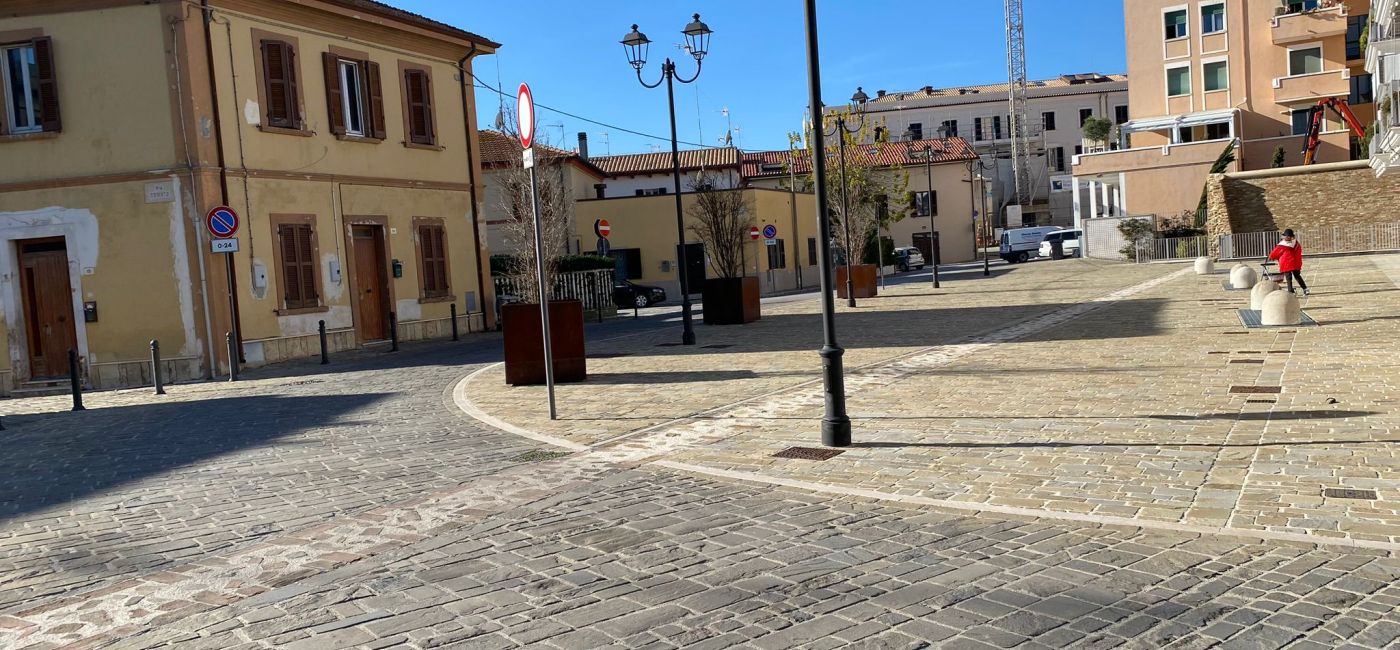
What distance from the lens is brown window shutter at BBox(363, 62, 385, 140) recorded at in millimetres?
22812

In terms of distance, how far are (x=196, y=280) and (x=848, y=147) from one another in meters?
29.9

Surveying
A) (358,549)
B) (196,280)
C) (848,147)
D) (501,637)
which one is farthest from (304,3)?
(848,147)

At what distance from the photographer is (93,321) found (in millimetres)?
19125

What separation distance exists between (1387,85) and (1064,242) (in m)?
27.2

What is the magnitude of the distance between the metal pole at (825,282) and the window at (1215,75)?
5081 cm

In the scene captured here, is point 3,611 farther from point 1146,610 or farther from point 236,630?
point 1146,610

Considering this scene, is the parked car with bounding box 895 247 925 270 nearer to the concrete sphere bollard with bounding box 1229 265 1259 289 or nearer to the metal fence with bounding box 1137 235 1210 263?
the metal fence with bounding box 1137 235 1210 263

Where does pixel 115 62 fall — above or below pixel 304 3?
below

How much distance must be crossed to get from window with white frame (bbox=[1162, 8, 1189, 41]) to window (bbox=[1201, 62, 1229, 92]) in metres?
1.93

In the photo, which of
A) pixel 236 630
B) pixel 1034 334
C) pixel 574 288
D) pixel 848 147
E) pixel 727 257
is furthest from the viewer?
pixel 848 147

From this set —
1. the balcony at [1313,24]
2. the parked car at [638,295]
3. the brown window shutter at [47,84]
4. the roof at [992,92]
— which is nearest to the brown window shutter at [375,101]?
the brown window shutter at [47,84]

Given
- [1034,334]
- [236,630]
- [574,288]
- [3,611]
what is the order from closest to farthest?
1. [236,630]
2. [3,611]
3. [1034,334]
4. [574,288]

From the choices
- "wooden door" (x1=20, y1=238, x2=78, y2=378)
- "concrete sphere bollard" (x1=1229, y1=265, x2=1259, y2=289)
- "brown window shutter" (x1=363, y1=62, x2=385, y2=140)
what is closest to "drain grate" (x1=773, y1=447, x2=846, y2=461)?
"wooden door" (x1=20, y1=238, x2=78, y2=378)

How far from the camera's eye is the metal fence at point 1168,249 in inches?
1736
